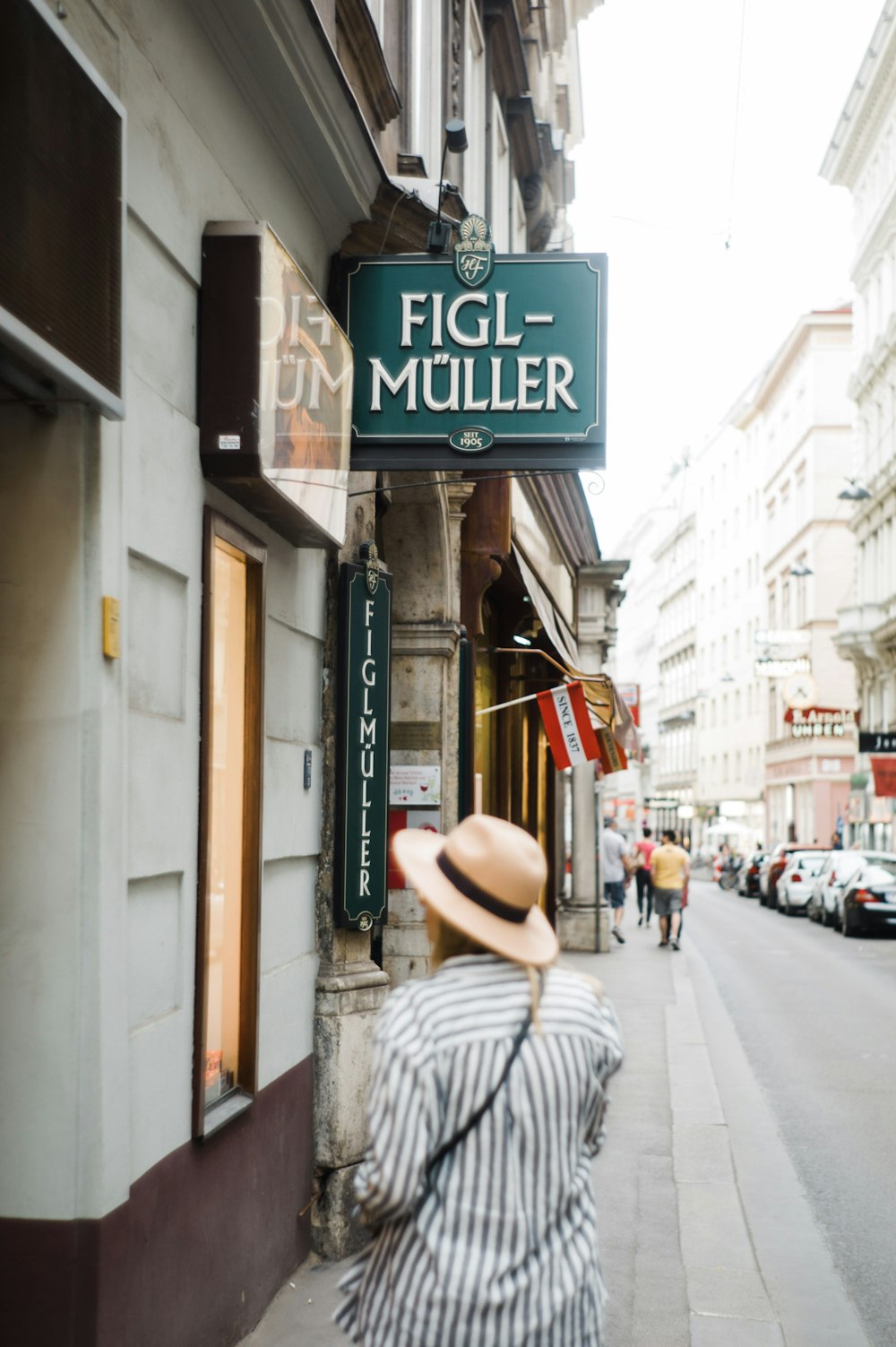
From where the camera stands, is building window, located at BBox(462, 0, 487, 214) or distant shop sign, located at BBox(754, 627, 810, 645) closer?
building window, located at BBox(462, 0, 487, 214)

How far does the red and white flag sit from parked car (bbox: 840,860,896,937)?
42.7 ft

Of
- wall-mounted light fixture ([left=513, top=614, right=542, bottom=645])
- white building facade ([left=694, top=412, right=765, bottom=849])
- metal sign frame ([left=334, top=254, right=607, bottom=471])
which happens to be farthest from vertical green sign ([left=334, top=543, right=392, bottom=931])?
white building facade ([left=694, top=412, right=765, bottom=849])

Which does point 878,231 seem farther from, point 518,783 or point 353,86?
point 353,86

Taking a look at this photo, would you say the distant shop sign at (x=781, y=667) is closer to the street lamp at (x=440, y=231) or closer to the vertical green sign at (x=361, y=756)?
the street lamp at (x=440, y=231)

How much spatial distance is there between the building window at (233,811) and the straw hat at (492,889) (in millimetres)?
2220

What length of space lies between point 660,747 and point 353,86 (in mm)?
100223

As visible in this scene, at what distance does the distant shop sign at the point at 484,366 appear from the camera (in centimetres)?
625

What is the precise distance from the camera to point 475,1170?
2.67 m

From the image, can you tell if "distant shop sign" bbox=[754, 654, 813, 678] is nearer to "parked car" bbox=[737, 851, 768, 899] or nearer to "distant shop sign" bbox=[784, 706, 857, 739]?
"distant shop sign" bbox=[784, 706, 857, 739]

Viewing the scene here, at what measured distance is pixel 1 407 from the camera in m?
3.88

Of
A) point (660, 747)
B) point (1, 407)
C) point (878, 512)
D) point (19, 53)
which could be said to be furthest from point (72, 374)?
point (660, 747)

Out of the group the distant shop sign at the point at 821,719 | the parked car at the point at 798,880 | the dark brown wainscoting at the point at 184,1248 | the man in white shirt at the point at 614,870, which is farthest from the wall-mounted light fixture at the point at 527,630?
the distant shop sign at the point at 821,719

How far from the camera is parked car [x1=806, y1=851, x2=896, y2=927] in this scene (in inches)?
1118

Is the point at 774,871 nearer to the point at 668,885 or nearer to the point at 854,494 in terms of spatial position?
the point at 854,494
